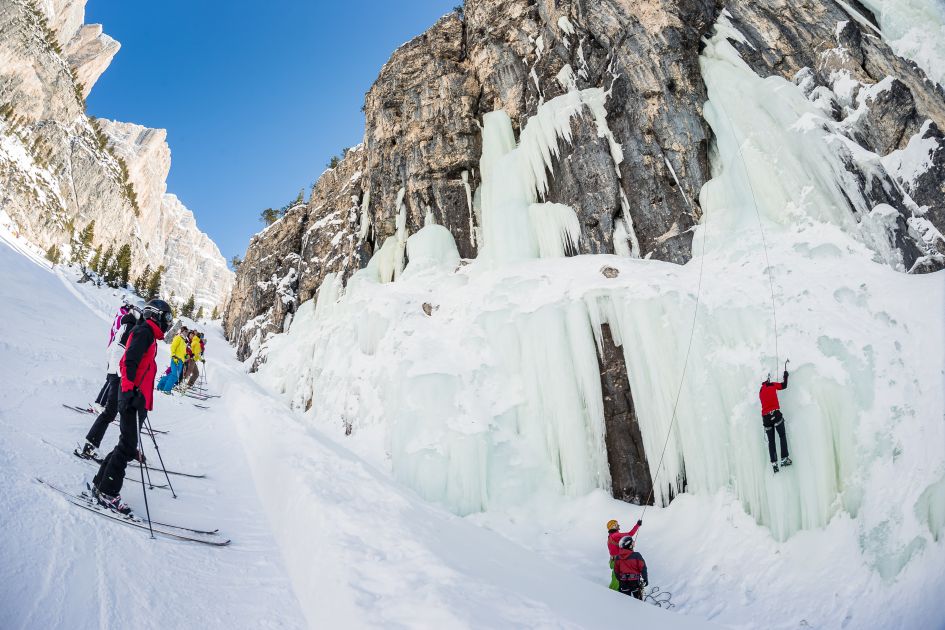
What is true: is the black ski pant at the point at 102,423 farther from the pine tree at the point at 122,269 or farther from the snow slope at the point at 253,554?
the pine tree at the point at 122,269

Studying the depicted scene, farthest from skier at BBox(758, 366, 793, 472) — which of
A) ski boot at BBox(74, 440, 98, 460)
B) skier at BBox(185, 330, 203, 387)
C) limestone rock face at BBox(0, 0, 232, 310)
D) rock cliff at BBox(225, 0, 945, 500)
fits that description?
limestone rock face at BBox(0, 0, 232, 310)

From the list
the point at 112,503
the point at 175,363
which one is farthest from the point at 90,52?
the point at 112,503

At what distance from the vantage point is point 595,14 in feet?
36.8

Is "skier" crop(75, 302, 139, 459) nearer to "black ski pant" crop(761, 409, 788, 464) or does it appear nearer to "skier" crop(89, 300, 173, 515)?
"skier" crop(89, 300, 173, 515)

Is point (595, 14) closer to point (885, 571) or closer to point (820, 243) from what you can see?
point (820, 243)

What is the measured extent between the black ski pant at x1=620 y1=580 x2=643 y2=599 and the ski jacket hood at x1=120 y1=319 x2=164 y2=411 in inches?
201

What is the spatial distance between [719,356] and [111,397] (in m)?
7.49

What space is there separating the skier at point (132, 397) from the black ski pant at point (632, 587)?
4.84 metres

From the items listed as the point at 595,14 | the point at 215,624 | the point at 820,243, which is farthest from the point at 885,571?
the point at 595,14

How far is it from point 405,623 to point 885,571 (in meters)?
4.76

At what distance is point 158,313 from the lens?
4273 millimetres

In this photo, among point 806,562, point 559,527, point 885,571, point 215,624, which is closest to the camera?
point 215,624

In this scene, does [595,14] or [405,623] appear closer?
[405,623]

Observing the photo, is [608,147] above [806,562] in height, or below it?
above
